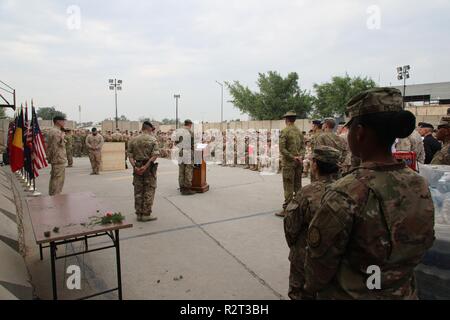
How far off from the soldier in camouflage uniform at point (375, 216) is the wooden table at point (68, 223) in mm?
2024

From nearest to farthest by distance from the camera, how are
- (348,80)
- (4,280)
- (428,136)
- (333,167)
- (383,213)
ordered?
(383,213) < (333,167) < (4,280) < (428,136) < (348,80)

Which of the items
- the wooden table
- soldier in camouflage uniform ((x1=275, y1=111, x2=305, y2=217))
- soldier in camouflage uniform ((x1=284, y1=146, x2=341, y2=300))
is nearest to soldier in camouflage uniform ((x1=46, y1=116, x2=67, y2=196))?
the wooden table

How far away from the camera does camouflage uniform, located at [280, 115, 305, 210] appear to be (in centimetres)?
569

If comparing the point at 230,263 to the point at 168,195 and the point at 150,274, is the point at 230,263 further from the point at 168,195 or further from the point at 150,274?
the point at 168,195

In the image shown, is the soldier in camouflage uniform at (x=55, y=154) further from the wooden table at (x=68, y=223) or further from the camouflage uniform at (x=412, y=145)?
the camouflage uniform at (x=412, y=145)

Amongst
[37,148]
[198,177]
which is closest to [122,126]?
[37,148]

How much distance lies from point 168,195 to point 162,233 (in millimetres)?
2953

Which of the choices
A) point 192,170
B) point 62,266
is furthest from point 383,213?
point 192,170

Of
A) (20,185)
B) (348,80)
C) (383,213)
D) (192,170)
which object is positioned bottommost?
(20,185)

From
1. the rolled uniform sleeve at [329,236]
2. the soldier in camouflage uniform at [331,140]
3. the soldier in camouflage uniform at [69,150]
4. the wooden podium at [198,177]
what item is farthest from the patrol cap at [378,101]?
the soldier in camouflage uniform at [69,150]

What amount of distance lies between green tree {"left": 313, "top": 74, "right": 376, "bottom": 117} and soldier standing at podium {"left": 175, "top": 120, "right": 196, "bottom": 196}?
32.9 metres

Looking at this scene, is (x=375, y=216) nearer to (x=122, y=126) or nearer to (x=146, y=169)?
(x=146, y=169)

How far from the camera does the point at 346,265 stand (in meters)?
1.39

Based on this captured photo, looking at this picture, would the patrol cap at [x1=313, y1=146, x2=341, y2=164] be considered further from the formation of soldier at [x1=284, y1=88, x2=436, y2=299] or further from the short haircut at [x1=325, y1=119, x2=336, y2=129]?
the short haircut at [x1=325, y1=119, x2=336, y2=129]
